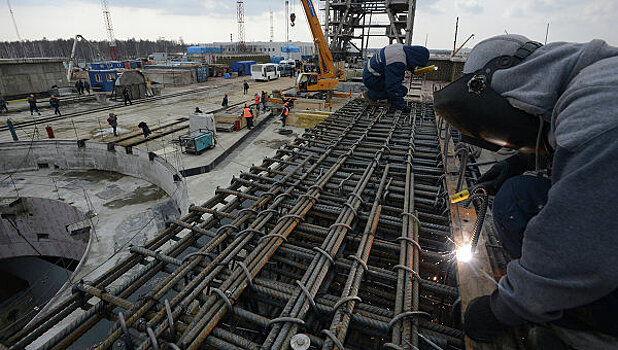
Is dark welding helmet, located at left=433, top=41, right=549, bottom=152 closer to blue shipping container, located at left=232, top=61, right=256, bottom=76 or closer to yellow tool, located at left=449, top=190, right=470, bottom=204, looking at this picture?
yellow tool, located at left=449, top=190, right=470, bottom=204

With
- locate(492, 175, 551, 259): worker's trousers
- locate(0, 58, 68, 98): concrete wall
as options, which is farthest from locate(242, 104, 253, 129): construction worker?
locate(0, 58, 68, 98): concrete wall

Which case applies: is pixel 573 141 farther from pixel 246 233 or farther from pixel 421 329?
pixel 246 233

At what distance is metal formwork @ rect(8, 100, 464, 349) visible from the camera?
2.28 meters

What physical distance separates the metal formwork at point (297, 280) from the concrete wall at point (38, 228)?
380 inches

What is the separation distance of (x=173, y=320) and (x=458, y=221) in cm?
318

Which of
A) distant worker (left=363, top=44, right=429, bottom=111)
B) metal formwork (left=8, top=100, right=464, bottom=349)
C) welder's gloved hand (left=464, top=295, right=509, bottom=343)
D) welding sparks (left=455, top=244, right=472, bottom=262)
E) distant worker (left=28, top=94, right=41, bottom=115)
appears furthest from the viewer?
distant worker (left=28, top=94, right=41, bottom=115)

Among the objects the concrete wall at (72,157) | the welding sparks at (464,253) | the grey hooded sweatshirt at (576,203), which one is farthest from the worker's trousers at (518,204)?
the concrete wall at (72,157)

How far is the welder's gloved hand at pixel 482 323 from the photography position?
1.96 meters

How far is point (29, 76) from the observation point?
83.4ft

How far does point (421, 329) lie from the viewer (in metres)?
2.33

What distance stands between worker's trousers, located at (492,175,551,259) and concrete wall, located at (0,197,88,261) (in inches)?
567

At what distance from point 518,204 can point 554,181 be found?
1.39 feet

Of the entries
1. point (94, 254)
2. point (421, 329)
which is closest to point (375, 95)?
point (421, 329)

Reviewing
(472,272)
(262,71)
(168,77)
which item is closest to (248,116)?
(472,272)
